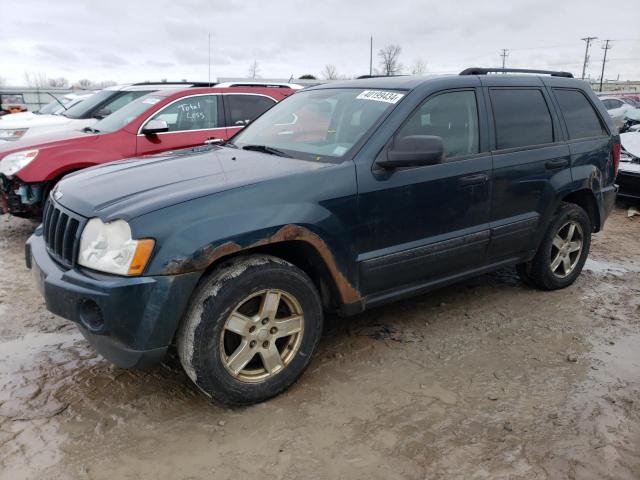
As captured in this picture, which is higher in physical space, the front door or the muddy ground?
the front door

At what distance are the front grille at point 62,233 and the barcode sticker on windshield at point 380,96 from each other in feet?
6.57

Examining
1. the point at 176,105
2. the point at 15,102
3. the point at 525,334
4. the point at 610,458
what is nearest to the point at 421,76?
the point at 525,334

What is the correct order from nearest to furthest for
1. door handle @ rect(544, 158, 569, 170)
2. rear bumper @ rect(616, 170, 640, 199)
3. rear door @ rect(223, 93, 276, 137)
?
door handle @ rect(544, 158, 569, 170), rear door @ rect(223, 93, 276, 137), rear bumper @ rect(616, 170, 640, 199)

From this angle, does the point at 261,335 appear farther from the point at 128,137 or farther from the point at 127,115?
the point at 127,115

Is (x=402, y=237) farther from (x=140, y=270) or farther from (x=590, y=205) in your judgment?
(x=590, y=205)

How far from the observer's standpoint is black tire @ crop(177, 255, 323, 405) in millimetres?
2732

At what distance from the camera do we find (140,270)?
101 inches

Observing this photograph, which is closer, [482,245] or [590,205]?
[482,245]

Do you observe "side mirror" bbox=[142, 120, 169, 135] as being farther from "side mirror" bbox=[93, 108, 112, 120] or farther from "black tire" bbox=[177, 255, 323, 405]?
"black tire" bbox=[177, 255, 323, 405]

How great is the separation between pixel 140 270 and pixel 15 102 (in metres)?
21.2

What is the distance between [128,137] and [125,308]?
4258mm

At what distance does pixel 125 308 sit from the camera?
2559 millimetres

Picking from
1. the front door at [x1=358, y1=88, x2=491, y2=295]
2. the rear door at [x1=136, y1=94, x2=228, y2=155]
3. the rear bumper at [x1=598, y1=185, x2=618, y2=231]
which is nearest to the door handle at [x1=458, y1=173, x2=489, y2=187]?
the front door at [x1=358, y1=88, x2=491, y2=295]

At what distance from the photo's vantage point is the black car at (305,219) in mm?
2646
